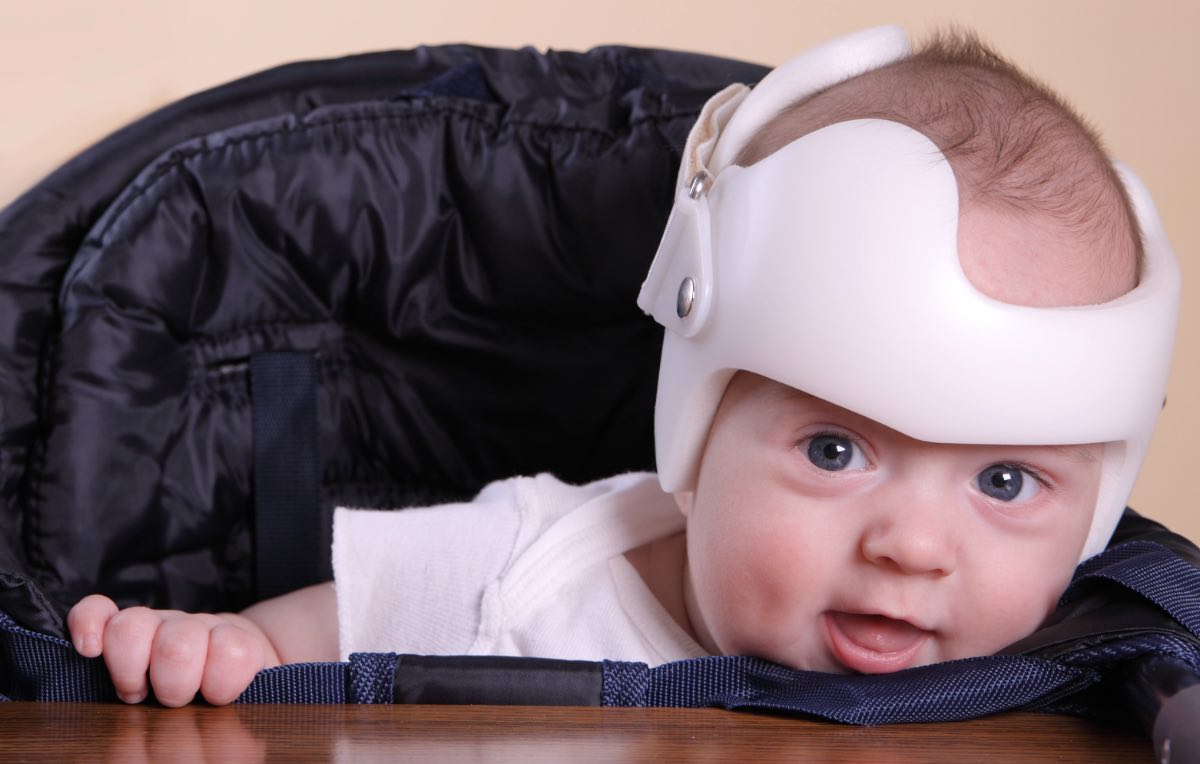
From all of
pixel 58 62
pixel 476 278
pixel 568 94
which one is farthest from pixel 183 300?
pixel 58 62

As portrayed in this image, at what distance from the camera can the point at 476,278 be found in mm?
1104

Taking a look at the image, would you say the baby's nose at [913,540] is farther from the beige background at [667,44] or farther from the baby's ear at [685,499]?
the beige background at [667,44]

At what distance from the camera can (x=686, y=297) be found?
833mm

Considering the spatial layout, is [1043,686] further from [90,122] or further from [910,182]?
[90,122]

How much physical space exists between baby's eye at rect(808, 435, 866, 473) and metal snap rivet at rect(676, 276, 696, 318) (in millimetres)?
110

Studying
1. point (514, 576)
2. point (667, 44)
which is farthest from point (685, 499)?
point (667, 44)

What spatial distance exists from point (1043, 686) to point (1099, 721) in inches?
1.3

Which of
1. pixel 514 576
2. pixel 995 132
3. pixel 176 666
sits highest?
pixel 995 132

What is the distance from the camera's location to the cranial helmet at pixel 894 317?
727mm

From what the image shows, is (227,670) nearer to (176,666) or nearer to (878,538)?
(176,666)

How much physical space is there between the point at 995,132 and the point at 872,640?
0.31 metres

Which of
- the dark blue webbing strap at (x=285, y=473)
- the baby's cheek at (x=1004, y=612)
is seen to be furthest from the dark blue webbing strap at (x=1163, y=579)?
the dark blue webbing strap at (x=285, y=473)

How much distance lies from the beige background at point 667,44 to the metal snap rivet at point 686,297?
0.69 m

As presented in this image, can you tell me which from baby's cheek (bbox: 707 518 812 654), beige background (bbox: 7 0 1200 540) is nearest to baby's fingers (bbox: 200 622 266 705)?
baby's cheek (bbox: 707 518 812 654)
